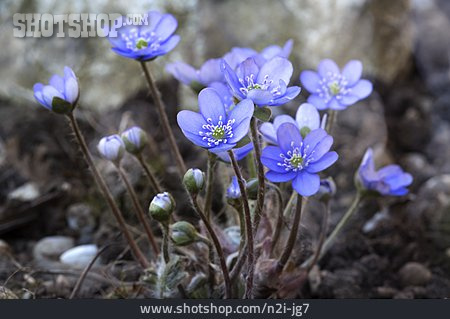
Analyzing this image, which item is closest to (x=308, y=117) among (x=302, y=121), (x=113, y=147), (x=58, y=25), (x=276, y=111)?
(x=302, y=121)

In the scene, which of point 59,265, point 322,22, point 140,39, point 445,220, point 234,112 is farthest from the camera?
point 322,22

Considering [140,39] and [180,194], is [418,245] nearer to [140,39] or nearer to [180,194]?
[180,194]

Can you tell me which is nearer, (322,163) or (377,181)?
(322,163)

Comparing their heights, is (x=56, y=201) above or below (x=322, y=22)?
below

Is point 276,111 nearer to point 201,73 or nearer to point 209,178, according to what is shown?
point 201,73

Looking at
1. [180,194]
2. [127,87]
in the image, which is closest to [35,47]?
[127,87]

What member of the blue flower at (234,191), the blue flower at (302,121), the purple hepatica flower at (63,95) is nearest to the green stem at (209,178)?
the blue flower at (234,191)

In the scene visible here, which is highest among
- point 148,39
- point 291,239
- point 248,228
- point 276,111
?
point 148,39

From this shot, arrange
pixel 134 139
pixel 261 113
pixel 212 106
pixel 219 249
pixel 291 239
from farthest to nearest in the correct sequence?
pixel 134 139
pixel 291 239
pixel 219 249
pixel 212 106
pixel 261 113

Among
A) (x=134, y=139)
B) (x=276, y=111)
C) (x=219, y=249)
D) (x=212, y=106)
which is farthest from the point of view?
(x=276, y=111)
